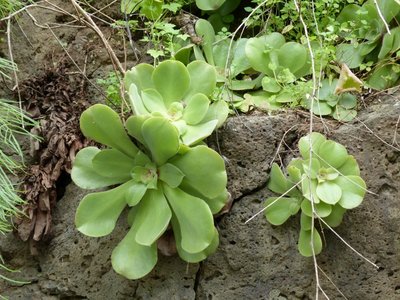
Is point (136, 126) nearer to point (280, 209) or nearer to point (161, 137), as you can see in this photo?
point (161, 137)

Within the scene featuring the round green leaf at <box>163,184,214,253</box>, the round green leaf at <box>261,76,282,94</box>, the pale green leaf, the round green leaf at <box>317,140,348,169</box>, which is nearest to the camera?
the round green leaf at <box>163,184,214,253</box>

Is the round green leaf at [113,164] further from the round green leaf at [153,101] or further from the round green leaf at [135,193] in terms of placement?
the round green leaf at [153,101]

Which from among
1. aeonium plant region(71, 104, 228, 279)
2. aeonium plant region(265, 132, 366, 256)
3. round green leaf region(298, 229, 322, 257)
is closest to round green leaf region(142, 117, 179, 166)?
aeonium plant region(71, 104, 228, 279)

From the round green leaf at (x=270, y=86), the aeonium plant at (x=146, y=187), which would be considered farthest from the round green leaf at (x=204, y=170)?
the round green leaf at (x=270, y=86)

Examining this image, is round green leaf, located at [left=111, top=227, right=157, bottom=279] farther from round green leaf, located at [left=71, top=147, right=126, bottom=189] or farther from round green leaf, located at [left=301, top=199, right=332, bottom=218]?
round green leaf, located at [left=301, top=199, right=332, bottom=218]

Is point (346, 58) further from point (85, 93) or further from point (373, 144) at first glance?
point (85, 93)
